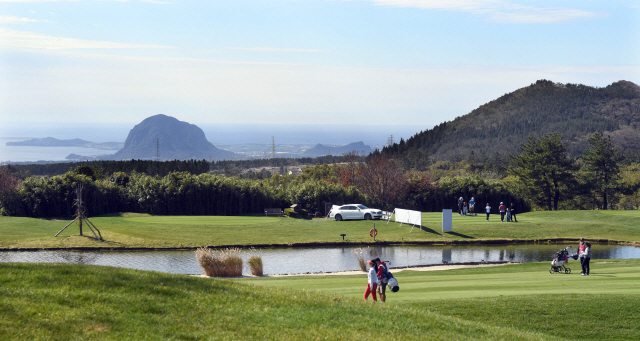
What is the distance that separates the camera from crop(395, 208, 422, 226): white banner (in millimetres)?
41344

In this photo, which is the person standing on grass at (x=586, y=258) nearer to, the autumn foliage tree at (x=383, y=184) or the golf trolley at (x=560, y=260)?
the golf trolley at (x=560, y=260)

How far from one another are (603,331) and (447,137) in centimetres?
17868

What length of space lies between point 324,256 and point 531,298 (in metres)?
18.3

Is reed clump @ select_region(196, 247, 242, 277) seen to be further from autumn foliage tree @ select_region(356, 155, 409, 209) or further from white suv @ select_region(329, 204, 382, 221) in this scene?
autumn foliage tree @ select_region(356, 155, 409, 209)

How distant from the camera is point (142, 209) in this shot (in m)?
53.0

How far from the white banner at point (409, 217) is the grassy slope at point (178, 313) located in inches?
1090

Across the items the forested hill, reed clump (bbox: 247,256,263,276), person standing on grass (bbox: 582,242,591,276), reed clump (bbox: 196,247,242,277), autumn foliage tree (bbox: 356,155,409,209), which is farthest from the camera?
the forested hill

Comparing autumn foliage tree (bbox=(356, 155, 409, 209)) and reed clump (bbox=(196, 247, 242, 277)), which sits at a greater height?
autumn foliage tree (bbox=(356, 155, 409, 209))

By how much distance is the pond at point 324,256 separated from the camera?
29.9 metres

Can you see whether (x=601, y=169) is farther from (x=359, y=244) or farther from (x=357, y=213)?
(x=359, y=244)

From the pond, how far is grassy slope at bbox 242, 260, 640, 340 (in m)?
7.52

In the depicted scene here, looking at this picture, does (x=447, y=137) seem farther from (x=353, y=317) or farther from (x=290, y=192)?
(x=353, y=317)

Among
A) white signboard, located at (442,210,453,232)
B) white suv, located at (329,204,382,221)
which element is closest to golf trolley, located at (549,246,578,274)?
white signboard, located at (442,210,453,232)

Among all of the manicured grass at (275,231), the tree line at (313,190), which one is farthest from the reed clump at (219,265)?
the tree line at (313,190)
